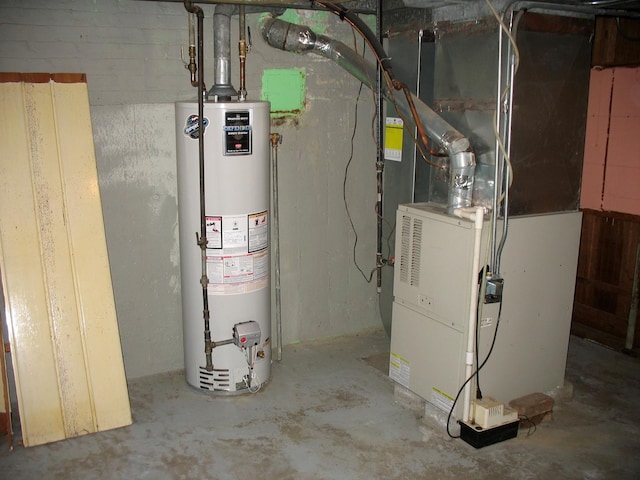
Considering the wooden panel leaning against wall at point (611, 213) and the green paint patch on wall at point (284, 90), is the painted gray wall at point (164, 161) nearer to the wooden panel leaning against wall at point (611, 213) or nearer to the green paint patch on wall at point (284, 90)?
the green paint patch on wall at point (284, 90)

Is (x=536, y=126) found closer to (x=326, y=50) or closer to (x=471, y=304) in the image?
(x=471, y=304)

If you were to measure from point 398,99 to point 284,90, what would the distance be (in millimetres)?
769

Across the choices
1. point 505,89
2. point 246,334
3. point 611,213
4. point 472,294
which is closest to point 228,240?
point 246,334

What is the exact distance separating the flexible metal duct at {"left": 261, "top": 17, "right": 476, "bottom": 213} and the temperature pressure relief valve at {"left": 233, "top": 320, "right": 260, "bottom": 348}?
1.17 meters

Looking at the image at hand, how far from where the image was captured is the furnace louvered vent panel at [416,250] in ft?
9.64

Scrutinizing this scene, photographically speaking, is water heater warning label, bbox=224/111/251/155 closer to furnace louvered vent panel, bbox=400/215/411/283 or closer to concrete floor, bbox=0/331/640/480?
furnace louvered vent panel, bbox=400/215/411/283

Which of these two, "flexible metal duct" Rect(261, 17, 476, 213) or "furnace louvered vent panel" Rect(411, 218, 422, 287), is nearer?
"flexible metal duct" Rect(261, 17, 476, 213)

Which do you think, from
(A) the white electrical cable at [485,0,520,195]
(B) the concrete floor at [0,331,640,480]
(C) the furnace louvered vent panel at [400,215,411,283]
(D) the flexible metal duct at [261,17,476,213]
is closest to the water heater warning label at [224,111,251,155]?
(D) the flexible metal duct at [261,17,476,213]

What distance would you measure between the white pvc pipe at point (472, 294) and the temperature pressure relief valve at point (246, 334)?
1.07 meters

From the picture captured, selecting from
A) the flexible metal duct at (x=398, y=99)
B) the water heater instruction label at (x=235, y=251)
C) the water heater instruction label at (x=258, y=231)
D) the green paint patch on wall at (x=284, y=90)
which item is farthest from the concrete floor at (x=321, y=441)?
the green paint patch on wall at (x=284, y=90)

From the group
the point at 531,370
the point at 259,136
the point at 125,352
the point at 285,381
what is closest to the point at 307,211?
the point at 259,136

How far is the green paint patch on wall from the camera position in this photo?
343 centimetres

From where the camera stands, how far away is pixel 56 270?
2.82 m

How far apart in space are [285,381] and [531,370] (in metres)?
1.33
